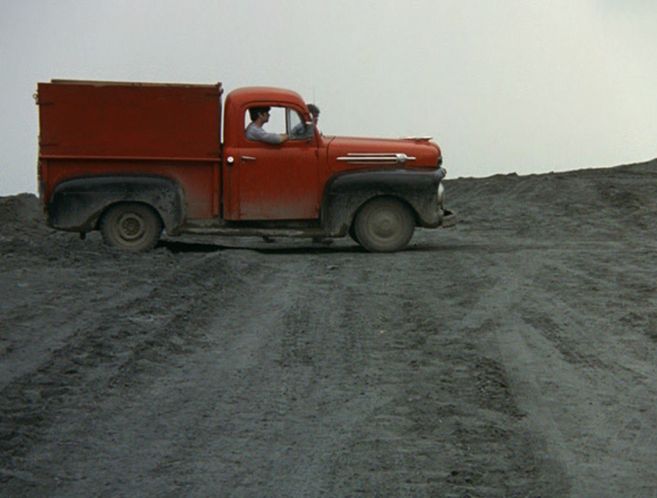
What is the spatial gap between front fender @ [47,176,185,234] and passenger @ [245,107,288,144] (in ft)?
4.06

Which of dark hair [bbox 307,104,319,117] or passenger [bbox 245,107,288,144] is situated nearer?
passenger [bbox 245,107,288,144]

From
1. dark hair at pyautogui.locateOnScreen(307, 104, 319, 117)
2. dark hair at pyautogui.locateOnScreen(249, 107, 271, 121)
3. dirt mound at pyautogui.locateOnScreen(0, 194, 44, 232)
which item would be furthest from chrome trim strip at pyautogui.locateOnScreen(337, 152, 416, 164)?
dirt mound at pyautogui.locateOnScreen(0, 194, 44, 232)

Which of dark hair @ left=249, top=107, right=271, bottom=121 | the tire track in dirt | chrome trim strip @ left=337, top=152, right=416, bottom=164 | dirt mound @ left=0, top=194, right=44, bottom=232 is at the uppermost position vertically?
dark hair @ left=249, top=107, right=271, bottom=121

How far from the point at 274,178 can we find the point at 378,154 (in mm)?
1442

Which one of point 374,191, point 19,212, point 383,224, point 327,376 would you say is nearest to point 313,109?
point 374,191

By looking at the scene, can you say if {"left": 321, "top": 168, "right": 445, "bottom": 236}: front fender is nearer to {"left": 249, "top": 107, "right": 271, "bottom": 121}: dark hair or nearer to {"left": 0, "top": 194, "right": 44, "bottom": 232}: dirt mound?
{"left": 249, "top": 107, "right": 271, "bottom": 121}: dark hair

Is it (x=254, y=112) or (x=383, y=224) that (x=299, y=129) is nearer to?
(x=254, y=112)

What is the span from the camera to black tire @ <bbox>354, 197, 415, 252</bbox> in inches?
813

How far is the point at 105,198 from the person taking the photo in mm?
20203

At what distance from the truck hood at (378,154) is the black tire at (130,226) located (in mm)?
2588

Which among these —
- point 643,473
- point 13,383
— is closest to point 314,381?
point 13,383

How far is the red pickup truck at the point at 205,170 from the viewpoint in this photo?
1992 centimetres

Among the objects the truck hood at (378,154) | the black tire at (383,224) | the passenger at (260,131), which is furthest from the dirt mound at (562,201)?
the passenger at (260,131)

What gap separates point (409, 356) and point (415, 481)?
3.65 meters
